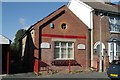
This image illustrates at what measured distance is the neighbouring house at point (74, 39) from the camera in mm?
24203

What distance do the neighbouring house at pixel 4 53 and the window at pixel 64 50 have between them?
192 inches

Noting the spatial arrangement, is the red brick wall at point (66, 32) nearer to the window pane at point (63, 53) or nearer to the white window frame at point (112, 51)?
the window pane at point (63, 53)

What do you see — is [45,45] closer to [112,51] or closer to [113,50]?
[112,51]

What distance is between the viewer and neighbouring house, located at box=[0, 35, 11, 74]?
67.2ft

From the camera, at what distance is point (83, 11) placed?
2891 centimetres

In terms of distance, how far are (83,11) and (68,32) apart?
440 cm

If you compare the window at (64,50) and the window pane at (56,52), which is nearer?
the window pane at (56,52)

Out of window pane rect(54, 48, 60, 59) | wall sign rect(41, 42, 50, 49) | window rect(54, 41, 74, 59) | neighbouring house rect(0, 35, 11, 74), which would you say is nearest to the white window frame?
window rect(54, 41, 74, 59)

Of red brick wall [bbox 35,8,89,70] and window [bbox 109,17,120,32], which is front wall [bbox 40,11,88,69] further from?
window [bbox 109,17,120,32]

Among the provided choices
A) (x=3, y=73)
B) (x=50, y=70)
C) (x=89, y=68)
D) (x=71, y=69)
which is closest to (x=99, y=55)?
(x=89, y=68)

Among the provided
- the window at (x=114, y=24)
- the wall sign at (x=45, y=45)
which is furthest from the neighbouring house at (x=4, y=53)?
the window at (x=114, y=24)

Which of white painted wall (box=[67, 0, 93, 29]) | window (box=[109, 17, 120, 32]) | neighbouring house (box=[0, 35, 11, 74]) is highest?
white painted wall (box=[67, 0, 93, 29])

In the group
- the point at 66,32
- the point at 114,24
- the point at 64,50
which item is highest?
the point at 114,24

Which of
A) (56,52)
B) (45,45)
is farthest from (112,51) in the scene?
(45,45)
